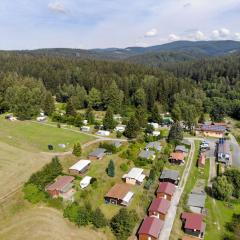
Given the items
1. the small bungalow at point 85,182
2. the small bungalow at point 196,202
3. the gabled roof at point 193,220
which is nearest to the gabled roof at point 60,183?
the small bungalow at point 85,182

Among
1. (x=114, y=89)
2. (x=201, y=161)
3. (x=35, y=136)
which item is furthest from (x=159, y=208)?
(x=114, y=89)

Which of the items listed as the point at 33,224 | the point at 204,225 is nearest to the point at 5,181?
the point at 33,224

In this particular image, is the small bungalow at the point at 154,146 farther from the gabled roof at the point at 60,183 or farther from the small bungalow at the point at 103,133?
the gabled roof at the point at 60,183

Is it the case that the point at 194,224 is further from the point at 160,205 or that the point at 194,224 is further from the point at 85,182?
the point at 85,182

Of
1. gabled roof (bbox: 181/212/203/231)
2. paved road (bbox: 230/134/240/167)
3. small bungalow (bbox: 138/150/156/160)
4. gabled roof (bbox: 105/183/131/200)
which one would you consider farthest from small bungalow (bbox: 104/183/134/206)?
paved road (bbox: 230/134/240/167)

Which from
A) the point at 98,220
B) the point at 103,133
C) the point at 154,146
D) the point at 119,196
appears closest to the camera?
the point at 98,220

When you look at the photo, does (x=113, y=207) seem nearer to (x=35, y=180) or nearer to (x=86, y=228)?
(x=86, y=228)
